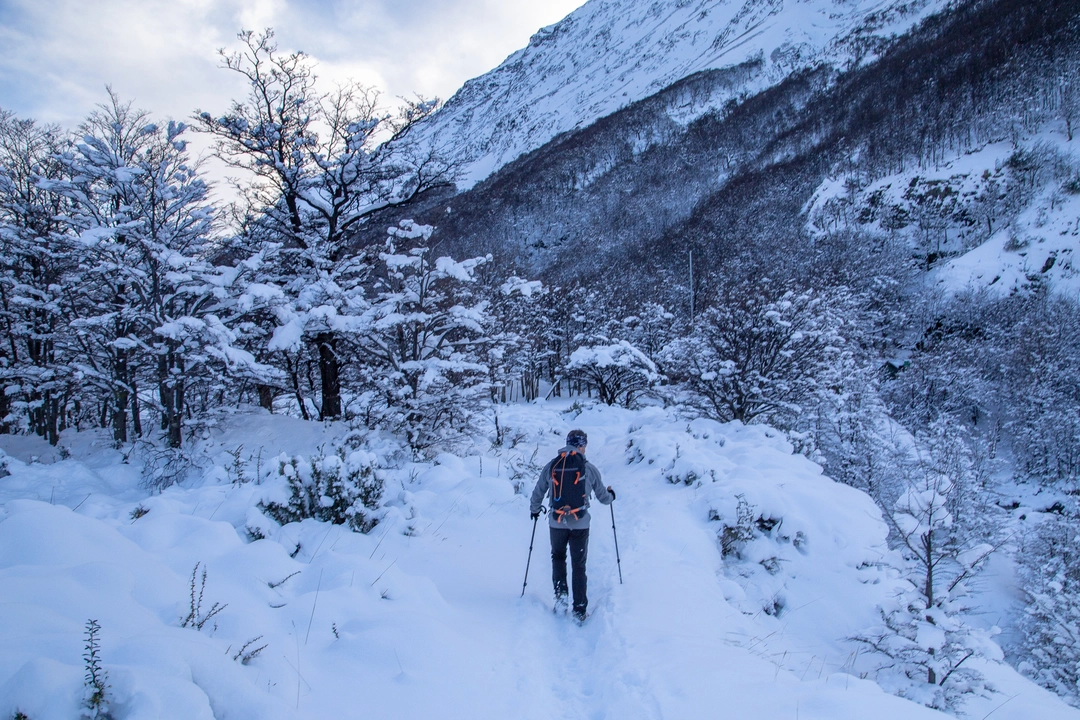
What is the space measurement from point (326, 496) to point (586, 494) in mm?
3256

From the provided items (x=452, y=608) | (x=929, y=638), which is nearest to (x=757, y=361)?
(x=929, y=638)

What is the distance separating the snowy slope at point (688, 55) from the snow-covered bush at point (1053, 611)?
9147 centimetres

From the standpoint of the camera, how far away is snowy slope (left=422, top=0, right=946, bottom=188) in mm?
111188

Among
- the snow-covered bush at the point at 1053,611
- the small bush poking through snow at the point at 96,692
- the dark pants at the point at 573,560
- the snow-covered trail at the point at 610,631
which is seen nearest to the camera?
the small bush poking through snow at the point at 96,692

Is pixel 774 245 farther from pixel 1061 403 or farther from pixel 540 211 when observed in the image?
pixel 540 211

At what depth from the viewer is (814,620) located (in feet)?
17.6

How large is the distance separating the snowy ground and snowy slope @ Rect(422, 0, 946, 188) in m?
94.5

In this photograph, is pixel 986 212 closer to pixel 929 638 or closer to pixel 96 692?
pixel 929 638

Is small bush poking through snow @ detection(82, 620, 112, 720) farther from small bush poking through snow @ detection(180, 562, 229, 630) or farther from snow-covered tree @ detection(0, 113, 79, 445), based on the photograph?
snow-covered tree @ detection(0, 113, 79, 445)

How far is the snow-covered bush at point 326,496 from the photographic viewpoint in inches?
222

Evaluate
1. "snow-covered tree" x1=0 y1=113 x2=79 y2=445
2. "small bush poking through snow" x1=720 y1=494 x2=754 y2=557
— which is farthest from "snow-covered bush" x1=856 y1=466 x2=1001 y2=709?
"snow-covered tree" x1=0 y1=113 x2=79 y2=445

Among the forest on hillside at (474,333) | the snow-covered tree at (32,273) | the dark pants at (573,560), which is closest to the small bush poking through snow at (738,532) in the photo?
the forest on hillside at (474,333)

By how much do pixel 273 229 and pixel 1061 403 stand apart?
115 feet

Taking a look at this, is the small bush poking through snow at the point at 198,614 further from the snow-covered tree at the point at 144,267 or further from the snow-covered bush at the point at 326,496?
the snow-covered tree at the point at 144,267
